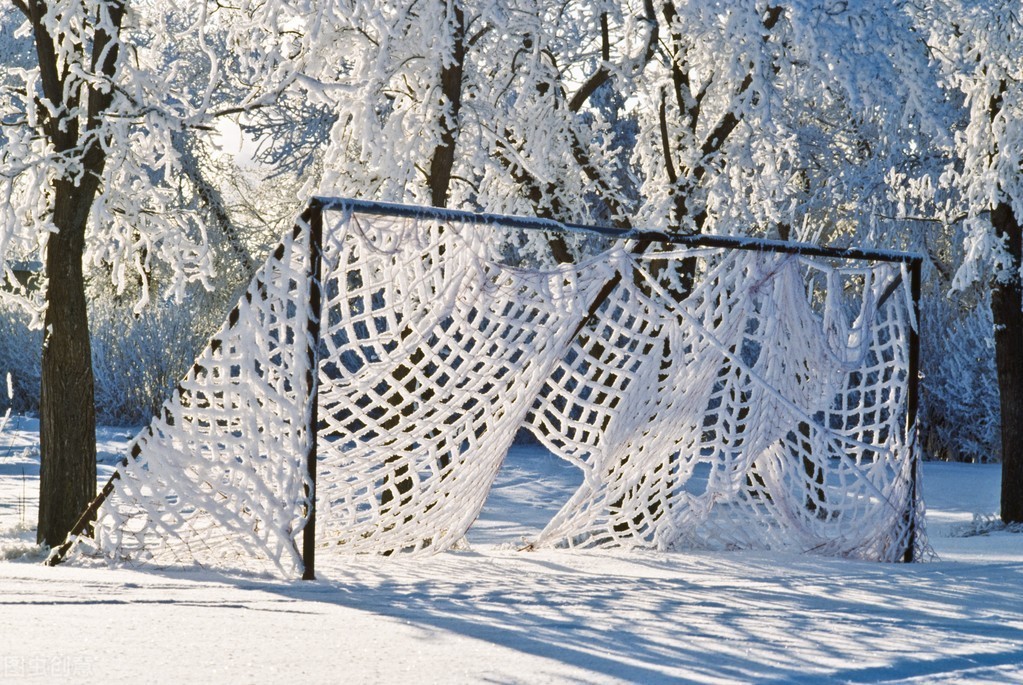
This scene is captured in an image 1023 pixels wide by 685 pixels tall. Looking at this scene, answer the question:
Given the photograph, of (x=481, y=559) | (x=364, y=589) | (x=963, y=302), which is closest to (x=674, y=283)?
(x=481, y=559)

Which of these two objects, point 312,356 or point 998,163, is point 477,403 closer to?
point 312,356

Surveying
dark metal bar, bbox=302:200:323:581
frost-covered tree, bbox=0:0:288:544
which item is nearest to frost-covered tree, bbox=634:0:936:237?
frost-covered tree, bbox=0:0:288:544

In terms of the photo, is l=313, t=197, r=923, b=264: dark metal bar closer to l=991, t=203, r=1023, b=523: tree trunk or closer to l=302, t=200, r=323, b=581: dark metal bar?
l=302, t=200, r=323, b=581: dark metal bar

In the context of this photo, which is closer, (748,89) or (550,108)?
(748,89)

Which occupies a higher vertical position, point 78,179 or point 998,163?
point 998,163

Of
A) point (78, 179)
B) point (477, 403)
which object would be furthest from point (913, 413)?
point (78, 179)

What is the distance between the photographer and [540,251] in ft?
34.8

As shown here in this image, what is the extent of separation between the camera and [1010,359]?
10453mm

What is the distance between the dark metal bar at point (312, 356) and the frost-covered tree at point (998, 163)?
6231 millimetres

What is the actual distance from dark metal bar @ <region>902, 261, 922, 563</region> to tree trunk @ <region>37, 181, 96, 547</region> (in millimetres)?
4797

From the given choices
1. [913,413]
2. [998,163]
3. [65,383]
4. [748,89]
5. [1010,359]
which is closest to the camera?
[913,413]

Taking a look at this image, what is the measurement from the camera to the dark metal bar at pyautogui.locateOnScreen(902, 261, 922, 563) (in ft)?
21.9

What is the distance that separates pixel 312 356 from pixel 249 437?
436 mm

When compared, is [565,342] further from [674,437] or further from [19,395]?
[19,395]
